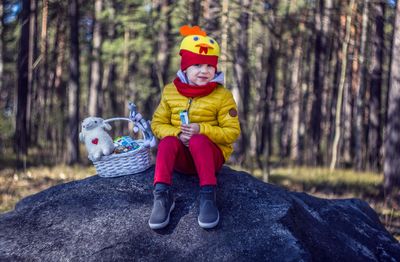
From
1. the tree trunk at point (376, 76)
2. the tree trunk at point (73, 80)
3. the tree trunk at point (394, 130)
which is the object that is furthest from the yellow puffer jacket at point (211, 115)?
the tree trunk at point (376, 76)

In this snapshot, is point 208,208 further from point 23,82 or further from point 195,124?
point 23,82

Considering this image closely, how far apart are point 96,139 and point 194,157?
89 centimetres

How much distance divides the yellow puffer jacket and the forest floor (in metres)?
3.71

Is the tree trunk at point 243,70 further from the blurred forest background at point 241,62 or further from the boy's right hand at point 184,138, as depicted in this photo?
the boy's right hand at point 184,138

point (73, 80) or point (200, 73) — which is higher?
point (200, 73)

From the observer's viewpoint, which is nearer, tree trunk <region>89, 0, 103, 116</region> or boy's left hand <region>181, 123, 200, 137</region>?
boy's left hand <region>181, 123, 200, 137</region>

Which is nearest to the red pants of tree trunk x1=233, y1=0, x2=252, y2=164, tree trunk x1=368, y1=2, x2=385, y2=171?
tree trunk x1=233, y1=0, x2=252, y2=164

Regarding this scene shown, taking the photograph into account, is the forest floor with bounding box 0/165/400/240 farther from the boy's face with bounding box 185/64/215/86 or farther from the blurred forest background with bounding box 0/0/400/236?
the boy's face with bounding box 185/64/215/86

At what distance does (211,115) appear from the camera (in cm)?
463

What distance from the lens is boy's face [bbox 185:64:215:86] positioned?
4.56m

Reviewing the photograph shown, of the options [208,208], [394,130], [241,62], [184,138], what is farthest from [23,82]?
[208,208]

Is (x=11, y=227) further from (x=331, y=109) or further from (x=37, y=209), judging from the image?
(x=331, y=109)

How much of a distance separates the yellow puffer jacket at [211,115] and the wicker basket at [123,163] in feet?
0.71

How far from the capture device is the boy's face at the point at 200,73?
15.0 feet
